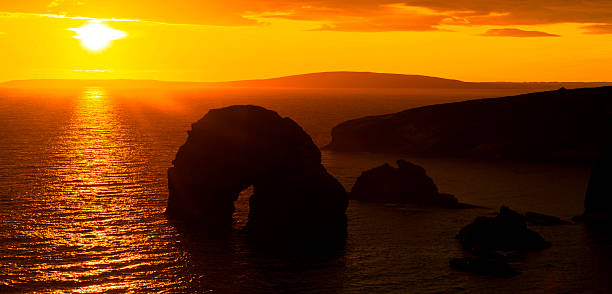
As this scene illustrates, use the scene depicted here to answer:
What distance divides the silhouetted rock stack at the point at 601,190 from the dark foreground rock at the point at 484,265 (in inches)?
745

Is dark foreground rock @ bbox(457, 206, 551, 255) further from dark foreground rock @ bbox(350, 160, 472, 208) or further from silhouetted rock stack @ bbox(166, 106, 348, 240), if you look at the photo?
dark foreground rock @ bbox(350, 160, 472, 208)

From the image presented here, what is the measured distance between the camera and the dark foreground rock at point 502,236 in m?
57.8

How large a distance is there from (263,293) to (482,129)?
99811 millimetres

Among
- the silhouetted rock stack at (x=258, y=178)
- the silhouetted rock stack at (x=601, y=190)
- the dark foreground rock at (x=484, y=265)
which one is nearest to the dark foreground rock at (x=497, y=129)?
the silhouetted rock stack at (x=601, y=190)

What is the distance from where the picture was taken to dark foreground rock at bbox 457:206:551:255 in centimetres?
5778

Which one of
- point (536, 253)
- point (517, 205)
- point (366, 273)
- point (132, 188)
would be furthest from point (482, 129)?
point (366, 273)

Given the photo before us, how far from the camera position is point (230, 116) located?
65500 millimetres

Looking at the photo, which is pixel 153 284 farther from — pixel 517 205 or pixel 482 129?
pixel 482 129

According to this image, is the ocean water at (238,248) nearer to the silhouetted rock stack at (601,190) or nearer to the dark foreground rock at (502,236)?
the dark foreground rock at (502,236)

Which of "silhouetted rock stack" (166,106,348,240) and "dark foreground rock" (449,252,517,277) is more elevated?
"silhouetted rock stack" (166,106,348,240)

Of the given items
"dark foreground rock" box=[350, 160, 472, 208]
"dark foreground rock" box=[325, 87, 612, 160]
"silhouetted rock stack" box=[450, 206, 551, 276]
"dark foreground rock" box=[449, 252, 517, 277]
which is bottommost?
"dark foreground rock" box=[449, 252, 517, 277]

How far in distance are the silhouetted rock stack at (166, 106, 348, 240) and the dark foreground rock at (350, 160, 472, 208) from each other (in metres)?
16.0

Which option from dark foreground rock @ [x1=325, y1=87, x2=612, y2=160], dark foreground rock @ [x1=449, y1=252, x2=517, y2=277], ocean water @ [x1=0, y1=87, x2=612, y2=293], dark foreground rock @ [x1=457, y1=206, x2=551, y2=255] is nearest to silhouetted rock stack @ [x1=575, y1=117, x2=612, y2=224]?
ocean water @ [x1=0, y1=87, x2=612, y2=293]

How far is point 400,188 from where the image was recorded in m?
78.9
